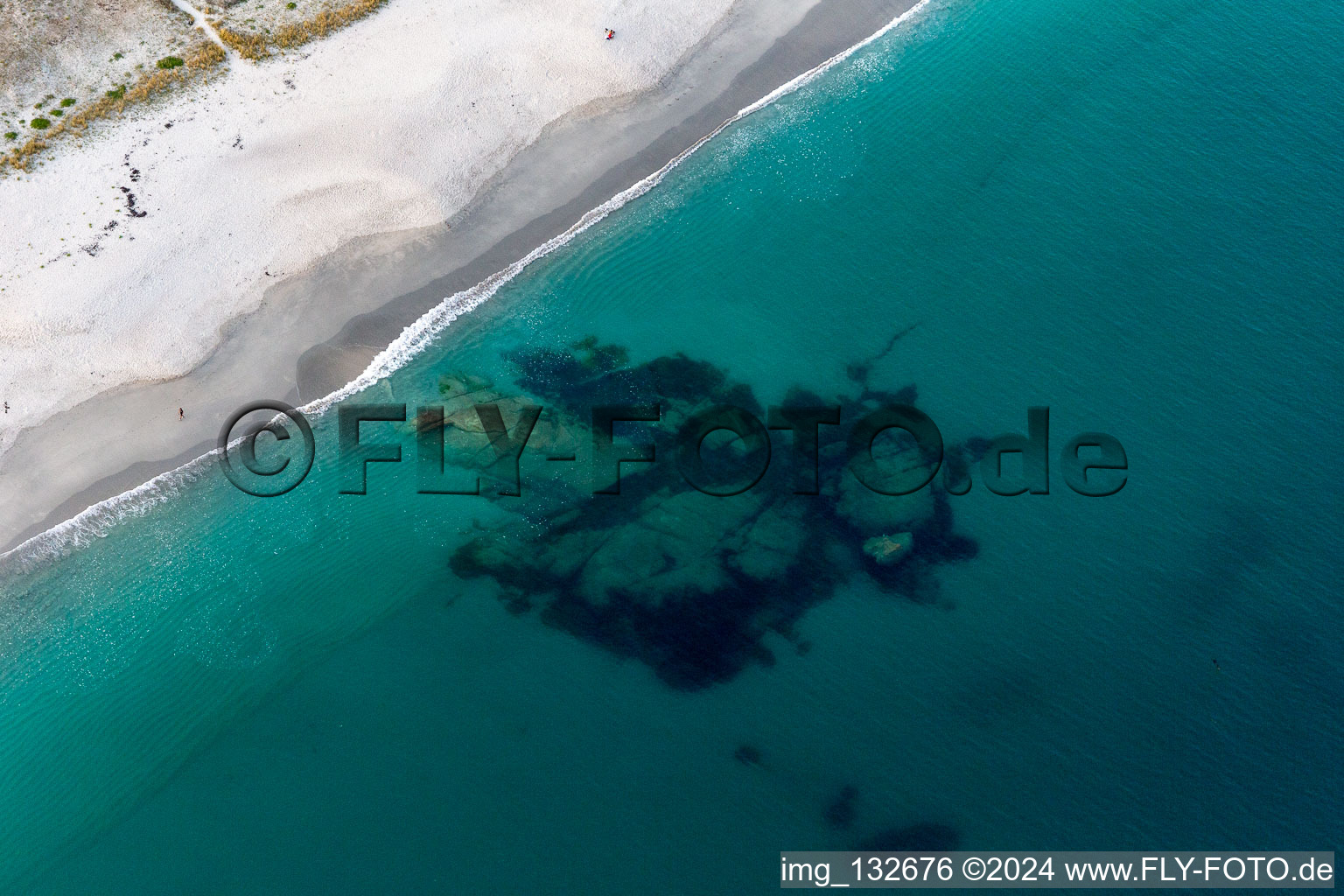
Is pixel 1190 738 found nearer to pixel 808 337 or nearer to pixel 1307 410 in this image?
pixel 1307 410

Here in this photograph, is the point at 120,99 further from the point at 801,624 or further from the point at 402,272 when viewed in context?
the point at 801,624

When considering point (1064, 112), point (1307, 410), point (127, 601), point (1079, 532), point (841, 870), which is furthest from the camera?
point (1064, 112)

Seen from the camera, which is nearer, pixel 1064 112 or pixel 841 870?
pixel 841 870

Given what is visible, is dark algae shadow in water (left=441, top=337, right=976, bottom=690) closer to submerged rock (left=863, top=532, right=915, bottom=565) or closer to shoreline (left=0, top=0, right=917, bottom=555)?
submerged rock (left=863, top=532, right=915, bottom=565)

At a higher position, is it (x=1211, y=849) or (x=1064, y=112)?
(x=1064, y=112)

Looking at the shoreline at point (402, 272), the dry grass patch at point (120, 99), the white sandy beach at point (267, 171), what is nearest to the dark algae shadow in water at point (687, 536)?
the shoreline at point (402, 272)

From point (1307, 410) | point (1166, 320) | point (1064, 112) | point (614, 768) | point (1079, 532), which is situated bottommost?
point (614, 768)

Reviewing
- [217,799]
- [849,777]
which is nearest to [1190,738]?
[849,777]
